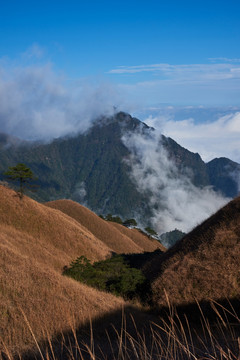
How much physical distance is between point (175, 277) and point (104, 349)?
12106 mm

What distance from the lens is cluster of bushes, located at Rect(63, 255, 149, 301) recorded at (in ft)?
83.5

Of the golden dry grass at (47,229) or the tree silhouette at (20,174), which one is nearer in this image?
the golden dry grass at (47,229)

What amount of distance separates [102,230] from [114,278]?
49993 millimetres

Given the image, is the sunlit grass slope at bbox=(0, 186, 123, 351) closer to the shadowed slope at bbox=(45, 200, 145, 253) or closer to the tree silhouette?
the tree silhouette

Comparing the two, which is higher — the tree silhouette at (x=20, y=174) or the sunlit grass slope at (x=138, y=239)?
the tree silhouette at (x=20, y=174)

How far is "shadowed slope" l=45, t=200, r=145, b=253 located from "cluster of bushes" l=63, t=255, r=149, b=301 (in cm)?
3843

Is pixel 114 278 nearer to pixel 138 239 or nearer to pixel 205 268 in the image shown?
pixel 205 268

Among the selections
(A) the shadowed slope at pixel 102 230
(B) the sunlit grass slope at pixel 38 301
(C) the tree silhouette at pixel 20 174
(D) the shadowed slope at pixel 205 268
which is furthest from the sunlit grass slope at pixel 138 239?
(D) the shadowed slope at pixel 205 268

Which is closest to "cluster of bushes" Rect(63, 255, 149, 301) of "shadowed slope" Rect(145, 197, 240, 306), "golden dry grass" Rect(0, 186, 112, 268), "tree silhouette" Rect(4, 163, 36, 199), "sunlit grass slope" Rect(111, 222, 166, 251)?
"shadowed slope" Rect(145, 197, 240, 306)

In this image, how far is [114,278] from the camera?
27672mm

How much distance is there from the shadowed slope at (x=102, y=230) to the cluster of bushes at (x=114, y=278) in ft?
126

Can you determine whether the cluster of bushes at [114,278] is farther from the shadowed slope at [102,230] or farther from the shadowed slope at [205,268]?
the shadowed slope at [102,230]

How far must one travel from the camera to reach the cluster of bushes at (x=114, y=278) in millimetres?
25453

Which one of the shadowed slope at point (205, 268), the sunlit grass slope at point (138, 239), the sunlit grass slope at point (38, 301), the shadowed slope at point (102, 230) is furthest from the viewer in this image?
the sunlit grass slope at point (138, 239)
